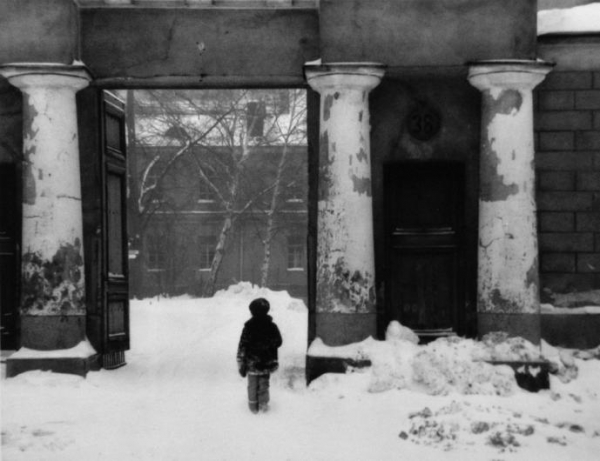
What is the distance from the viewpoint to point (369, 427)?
8625 mm

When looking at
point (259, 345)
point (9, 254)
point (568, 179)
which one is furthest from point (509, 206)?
point (9, 254)

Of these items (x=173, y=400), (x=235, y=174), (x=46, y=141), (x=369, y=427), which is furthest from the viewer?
(x=235, y=174)

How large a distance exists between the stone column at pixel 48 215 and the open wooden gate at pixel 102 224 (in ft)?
1.76

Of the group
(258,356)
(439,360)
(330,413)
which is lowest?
(330,413)

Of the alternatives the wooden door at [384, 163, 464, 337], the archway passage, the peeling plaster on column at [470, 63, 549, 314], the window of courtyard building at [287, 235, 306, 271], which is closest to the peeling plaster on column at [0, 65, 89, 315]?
the wooden door at [384, 163, 464, 337]

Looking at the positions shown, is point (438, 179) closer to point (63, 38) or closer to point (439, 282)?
point (439, 282)

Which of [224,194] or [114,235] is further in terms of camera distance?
[224,194]

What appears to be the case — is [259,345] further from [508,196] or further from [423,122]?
[423,122]

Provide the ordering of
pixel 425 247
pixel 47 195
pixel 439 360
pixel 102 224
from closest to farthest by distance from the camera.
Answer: pixel 439 360, pixel 47 195, pixel 425 247, pixel 102 224

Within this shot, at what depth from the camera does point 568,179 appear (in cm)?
1149

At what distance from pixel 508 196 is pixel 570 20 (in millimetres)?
2371

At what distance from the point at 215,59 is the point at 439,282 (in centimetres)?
375

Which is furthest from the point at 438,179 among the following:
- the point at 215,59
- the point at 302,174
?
the point at 302,174

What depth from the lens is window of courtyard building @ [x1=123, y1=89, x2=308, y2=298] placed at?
34500 mm
